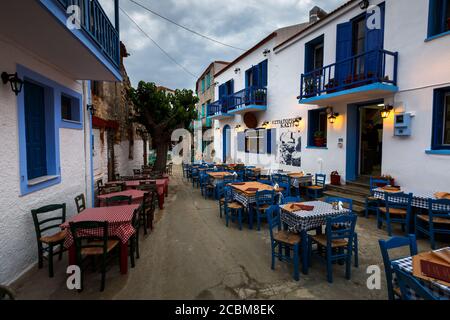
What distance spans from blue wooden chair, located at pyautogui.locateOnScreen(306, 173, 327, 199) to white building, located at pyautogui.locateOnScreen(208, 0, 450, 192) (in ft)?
1.95

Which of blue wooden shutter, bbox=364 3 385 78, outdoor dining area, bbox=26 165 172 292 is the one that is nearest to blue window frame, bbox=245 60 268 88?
blue wooden shutter, bbox=364 3 385 78

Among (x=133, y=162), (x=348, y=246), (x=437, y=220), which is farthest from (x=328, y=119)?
(x=133, y=162)

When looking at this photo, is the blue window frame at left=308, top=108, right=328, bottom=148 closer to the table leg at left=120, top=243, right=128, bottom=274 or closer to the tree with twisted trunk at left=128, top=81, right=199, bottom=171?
the tree with twisted trunk at left=128, top=81, right=199, bottom=171

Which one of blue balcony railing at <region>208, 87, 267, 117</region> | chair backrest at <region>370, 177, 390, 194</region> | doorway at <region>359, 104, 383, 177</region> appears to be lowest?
chair backrest at <region>370, 177, 390, 194</region>

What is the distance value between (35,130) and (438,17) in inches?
383

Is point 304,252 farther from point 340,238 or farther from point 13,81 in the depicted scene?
point 13,81

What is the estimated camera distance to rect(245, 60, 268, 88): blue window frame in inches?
503

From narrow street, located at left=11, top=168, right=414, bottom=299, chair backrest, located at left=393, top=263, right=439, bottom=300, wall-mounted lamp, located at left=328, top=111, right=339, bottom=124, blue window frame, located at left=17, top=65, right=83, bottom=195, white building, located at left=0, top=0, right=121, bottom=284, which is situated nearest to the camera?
chair backrest, located at left=393, top=263, right=439, bottom=300

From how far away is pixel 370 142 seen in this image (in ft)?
28.9

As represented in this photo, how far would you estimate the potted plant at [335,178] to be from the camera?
8.49 m

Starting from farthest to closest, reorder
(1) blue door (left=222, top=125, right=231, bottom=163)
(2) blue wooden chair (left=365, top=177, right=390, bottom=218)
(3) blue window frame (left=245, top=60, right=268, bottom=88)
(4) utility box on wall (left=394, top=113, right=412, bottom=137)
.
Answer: (1) blue door (left=222, top=125, right=231, bottom=163) < (3) blue window frame (left=245, top=60, right=268, bottom=88) < (2) blue wooden chair (left=365, top=177, right=390, bottom=218) < (4) utility box on wall (left=394, top=113, right=412, bottom=137)

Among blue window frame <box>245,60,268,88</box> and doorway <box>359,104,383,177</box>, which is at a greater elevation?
blue window frame <box>245,60,268,88</box>

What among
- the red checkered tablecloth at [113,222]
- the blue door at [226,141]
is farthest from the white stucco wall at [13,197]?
the blue door at [226,141]

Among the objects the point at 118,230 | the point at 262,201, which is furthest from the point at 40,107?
the point at 262,201
